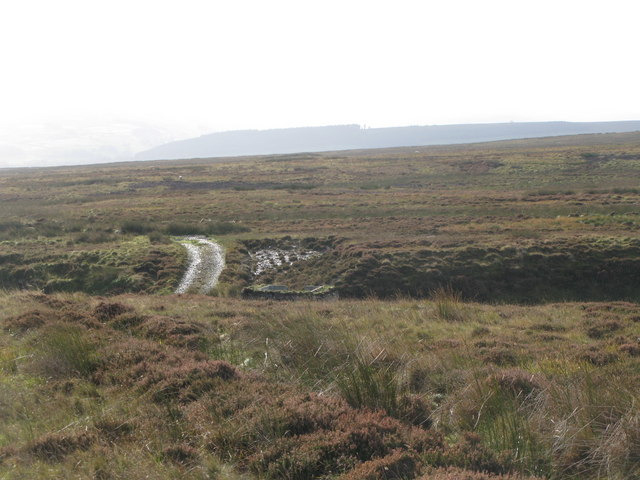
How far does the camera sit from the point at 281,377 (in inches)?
278

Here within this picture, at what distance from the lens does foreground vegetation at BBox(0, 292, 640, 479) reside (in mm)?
4562

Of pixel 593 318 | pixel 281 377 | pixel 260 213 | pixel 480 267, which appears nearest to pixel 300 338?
pixel 281 377

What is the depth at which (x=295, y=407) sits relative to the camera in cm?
549

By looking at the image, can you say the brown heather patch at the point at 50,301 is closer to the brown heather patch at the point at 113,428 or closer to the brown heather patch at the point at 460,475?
the brown heather patch at the point at 113,428

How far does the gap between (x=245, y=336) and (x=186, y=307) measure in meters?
5.64

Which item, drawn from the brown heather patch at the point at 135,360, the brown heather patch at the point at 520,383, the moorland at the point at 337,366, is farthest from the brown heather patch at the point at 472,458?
the brown heather patch at the point at 135,360

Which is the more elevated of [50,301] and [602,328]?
[50,301]

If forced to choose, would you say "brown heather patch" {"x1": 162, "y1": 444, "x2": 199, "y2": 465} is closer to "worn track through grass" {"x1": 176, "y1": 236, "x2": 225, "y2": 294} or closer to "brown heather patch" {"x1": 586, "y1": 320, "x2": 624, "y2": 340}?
"brown heather patch" {"x1": 586, "y1": 320, "x2": 624, "y2": 340}

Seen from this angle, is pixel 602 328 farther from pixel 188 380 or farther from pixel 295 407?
pixel 188 380

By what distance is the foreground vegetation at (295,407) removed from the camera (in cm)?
456

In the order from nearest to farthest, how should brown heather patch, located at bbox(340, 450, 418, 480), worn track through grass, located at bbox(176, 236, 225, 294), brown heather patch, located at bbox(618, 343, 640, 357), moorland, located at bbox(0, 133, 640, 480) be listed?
brown heather patch, located at bbox(340, 450, 418, 480)
moorland, located at bbox(0, 133, 640, 480)
brown heather patch, located at bbox(618, 343, 640, 357)
worn track through grass, located at bbox(176, 236, 225, 294)

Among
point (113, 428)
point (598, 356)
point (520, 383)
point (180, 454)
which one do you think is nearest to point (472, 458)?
point (520, 383)

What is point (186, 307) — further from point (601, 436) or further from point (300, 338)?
point (601, 436)

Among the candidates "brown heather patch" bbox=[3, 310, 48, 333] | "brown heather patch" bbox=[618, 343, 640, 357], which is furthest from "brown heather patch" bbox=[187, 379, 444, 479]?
"brown heather patch" bbox=[618, 343, 640, 357]
